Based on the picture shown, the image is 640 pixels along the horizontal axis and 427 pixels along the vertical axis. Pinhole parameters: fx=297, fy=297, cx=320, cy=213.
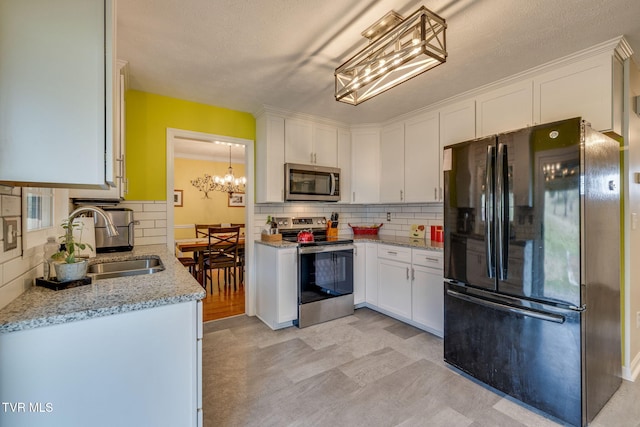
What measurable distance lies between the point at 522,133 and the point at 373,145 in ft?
7.06

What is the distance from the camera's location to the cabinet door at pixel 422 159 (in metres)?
3.15

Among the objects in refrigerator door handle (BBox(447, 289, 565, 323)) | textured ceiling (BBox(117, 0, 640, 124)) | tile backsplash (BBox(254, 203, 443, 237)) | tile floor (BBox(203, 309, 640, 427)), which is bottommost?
tile floor (BBox(203, 309, 640, 427))

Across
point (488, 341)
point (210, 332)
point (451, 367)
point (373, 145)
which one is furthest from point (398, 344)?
point (373, 145)

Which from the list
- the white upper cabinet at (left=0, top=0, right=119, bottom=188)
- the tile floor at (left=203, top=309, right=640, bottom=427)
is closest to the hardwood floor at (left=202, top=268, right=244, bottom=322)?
the tile floor at (left=203, top=309, right=640, bottom=427)

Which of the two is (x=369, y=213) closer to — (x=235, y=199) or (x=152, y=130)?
(x=152, y=130)

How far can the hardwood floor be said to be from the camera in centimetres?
346

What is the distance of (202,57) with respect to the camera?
2.20 m

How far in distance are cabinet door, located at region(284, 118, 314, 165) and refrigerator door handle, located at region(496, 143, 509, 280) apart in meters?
2.09

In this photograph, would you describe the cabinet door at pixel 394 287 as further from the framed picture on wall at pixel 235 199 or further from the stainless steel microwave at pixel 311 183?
the framed picture on wall at pixel 235 199

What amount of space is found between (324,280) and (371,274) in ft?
2.01

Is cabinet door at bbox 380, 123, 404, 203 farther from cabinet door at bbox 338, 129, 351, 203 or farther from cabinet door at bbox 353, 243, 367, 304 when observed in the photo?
cabinet door at bbox 353, 243, 367, 304

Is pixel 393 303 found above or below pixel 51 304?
below

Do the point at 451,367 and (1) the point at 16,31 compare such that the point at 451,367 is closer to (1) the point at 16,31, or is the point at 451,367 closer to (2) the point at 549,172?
(2) the point at 549,172

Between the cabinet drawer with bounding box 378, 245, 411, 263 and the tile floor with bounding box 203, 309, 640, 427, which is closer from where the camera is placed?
the tile floor with bounding box 203, 309, 640, 427
